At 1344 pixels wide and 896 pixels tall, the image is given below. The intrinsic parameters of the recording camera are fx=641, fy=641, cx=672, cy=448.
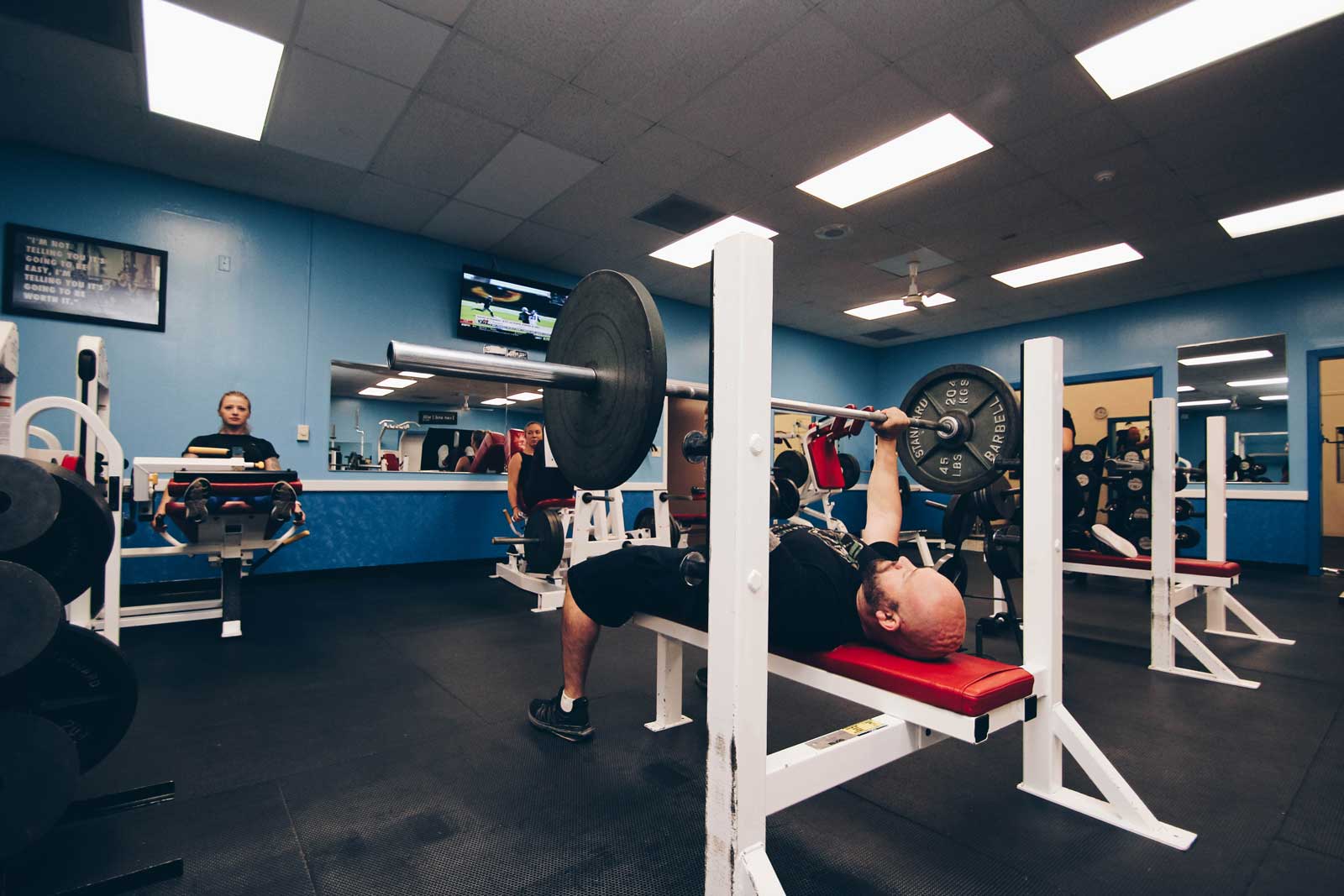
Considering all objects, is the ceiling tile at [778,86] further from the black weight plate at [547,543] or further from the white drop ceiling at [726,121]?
the black weight plate at [547,543]

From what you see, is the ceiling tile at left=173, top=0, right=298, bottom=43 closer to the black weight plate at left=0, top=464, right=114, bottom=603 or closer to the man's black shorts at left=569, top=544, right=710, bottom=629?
the black weight plate at left=0, top=464, right=114, bottom=603

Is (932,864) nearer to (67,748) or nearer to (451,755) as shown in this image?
(451,755)

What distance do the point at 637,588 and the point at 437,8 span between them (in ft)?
6.91

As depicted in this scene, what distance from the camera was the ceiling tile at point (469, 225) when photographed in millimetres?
3922

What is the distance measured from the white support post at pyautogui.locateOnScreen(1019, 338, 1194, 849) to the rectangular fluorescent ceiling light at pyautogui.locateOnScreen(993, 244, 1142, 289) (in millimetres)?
3691

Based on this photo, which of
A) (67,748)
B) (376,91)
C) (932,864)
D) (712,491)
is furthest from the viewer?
(376,91)

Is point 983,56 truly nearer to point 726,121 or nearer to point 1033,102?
point 1033,102

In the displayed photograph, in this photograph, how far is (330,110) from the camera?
2.84m

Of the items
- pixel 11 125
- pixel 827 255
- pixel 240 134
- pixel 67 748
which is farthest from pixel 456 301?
pixel 67 748

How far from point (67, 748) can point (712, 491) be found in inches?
44.6

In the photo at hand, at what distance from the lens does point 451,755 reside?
5.29 ft

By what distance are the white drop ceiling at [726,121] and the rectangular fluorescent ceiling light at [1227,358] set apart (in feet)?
3.93

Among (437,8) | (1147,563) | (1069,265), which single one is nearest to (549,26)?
(437,8)

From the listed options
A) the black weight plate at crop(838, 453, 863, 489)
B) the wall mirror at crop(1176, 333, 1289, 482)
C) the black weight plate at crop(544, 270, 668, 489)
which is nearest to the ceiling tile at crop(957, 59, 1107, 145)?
the wall mirror at crop(1176, 333, 1289, 482)
